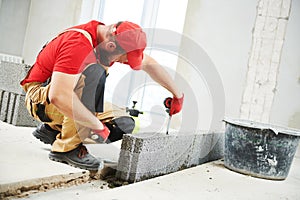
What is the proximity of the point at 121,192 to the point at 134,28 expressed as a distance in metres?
0.74

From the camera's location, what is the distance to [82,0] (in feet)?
14.4

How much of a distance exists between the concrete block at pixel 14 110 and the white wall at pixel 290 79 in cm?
236

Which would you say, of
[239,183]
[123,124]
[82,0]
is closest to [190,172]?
[239,183]

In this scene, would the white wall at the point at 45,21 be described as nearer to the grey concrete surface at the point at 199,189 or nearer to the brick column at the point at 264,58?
the brick column at the point at 264,58

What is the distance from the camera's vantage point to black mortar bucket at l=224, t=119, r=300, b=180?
6.71 ft

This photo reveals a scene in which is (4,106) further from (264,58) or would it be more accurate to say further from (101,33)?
(264,58)

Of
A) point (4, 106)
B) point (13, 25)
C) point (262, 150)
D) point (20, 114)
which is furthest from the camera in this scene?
point (13, 25)

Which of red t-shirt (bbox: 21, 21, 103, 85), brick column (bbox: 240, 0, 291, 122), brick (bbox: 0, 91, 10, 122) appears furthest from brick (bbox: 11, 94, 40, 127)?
brick column (bbox: 240, 0, 291, 122)

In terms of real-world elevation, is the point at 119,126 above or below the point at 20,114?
above

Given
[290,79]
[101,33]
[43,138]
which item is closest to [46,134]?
[43,138]

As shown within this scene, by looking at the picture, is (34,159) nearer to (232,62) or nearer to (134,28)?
(134,28)

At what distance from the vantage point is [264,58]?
331cm

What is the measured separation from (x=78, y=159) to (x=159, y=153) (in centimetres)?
46

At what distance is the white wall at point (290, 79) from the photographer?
321cm
